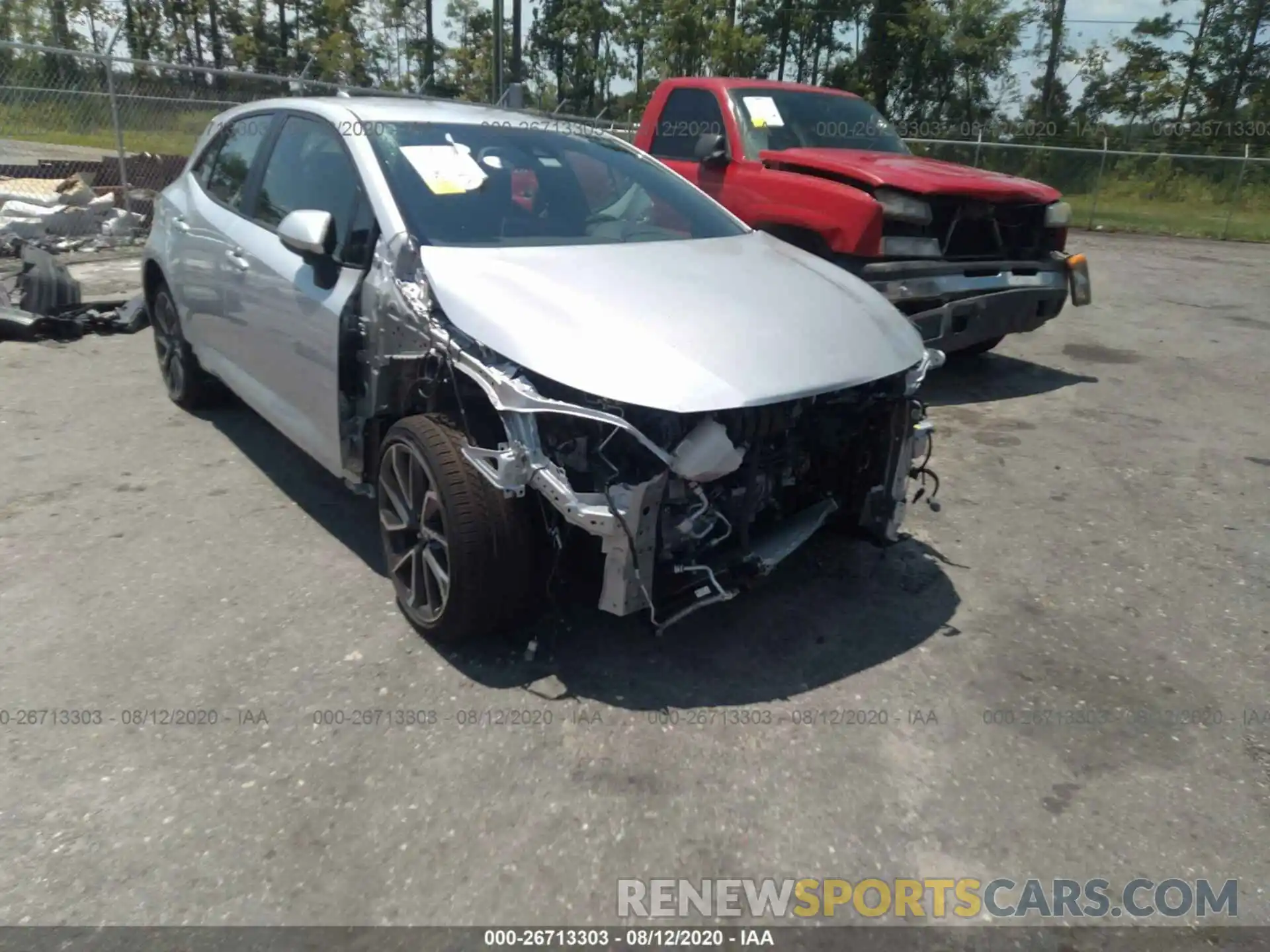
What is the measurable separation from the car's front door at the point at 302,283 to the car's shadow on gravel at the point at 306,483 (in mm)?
444

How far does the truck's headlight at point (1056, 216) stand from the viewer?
22.4ft

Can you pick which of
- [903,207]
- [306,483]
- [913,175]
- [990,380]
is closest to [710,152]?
[913,175]

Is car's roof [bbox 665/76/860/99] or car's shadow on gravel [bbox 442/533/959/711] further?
car's roof [bbox 665/76/860/99]

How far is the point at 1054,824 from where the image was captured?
9.09ft

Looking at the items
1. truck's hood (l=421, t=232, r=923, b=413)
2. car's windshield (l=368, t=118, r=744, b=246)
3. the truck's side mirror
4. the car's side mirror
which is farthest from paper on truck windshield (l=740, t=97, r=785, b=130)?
the car's side mirror

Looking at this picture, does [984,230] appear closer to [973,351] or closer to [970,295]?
[970,295]

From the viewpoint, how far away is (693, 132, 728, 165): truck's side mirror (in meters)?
6.94

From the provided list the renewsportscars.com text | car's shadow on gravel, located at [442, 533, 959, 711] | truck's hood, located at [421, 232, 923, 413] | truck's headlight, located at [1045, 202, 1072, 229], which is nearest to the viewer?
the renewsportscars.com text

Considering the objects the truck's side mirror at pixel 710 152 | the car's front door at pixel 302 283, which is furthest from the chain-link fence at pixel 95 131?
the car's front door at pixel 302 283

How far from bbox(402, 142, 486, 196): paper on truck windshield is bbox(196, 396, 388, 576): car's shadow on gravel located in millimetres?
1564

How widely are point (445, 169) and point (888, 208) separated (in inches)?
122

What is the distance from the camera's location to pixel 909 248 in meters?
6.20

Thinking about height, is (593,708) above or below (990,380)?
below

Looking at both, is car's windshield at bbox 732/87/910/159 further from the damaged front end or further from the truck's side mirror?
the damaged front end
